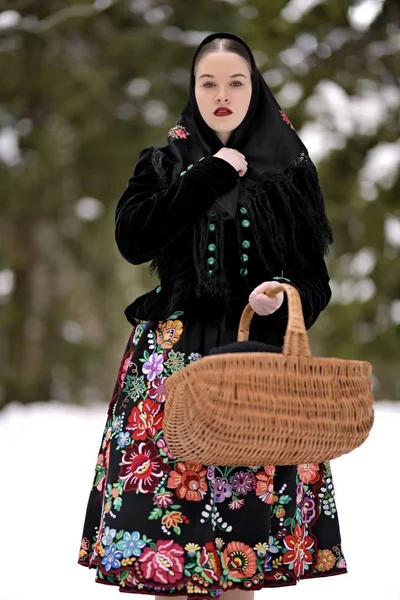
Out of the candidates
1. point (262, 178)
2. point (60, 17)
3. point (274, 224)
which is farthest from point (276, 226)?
point (60, 17)

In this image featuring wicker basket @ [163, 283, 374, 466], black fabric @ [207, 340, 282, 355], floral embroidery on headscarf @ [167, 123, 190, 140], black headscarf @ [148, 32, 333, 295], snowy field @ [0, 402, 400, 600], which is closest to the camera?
wicker basket @ [163, 283, 374, 466]

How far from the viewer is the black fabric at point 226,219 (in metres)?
1.73

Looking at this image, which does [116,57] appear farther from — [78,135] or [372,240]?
[372,240]

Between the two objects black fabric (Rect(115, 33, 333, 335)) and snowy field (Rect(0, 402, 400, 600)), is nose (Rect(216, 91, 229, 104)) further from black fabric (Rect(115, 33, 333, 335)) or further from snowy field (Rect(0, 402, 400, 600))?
snowy field (Rect(0, 402, 400, 600))

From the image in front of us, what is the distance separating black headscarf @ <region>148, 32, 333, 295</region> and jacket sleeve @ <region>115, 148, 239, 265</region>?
39 mm

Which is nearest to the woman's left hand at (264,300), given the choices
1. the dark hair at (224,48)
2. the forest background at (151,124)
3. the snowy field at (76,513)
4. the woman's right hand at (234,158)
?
the woman's right hand at (234,158)

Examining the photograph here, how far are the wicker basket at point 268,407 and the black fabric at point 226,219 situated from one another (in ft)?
0.76

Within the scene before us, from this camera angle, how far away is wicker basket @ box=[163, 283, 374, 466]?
1.43m

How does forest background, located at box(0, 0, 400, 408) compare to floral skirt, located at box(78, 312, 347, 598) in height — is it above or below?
above

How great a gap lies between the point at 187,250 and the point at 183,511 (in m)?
0.52

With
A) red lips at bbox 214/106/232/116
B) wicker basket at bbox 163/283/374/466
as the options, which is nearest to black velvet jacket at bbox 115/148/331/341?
red lips at bbox 214/106/232/116

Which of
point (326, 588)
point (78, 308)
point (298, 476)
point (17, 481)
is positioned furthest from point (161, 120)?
point (298, 476)

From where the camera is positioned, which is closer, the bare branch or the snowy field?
the snowy field

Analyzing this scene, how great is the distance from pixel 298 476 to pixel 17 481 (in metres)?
2.19
